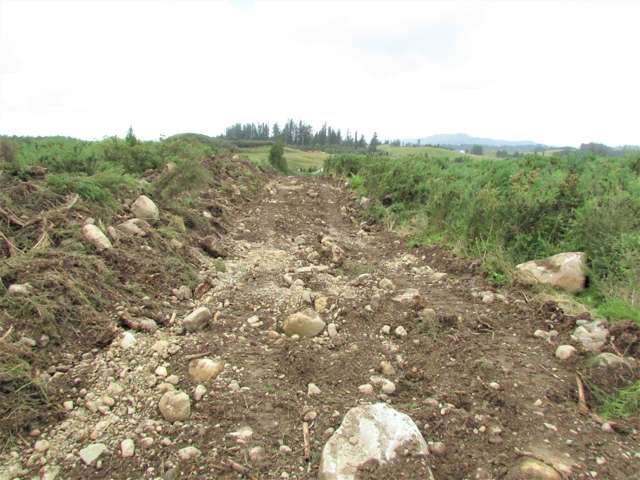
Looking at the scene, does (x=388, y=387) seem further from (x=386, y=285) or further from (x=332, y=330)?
(x=386, y=285)

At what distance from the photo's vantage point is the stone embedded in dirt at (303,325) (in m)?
3.55

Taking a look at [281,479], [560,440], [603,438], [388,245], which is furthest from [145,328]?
[388,245]

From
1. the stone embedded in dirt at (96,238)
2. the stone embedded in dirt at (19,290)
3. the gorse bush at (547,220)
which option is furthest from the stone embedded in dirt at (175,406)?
the gorse bush at (547,220)

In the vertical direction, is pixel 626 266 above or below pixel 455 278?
above

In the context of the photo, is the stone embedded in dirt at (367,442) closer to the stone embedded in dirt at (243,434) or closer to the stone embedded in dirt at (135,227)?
the stone embedded in dirt at (243,434)

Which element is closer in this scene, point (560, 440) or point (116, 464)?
point (116, 464)

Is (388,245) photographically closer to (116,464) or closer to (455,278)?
(455,278)

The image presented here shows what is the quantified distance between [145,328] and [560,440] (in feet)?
10.6

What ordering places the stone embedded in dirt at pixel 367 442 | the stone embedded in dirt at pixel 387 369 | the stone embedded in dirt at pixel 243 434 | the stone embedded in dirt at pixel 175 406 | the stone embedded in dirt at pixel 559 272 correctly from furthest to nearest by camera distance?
the stone embedded in dirt at pixel 559 272
the stone embedded in dirt at pixel 387 369
the stone embedded in dirt at pixel 175 406
the stone embedded in dirt at pixel 243 434
the stone embedded in dirt at pixel 367 442

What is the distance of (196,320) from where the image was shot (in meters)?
3.58

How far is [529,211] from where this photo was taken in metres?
5.64

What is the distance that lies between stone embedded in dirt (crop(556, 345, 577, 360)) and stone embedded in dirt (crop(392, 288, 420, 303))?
135 centimetres

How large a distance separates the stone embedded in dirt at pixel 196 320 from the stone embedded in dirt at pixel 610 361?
3.29 meters

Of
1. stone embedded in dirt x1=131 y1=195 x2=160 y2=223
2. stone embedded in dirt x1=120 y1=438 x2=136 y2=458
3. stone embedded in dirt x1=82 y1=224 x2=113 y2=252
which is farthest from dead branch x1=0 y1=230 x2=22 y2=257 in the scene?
stone embedded in dirt x1=120 y1=438 x2=136 y2=458
